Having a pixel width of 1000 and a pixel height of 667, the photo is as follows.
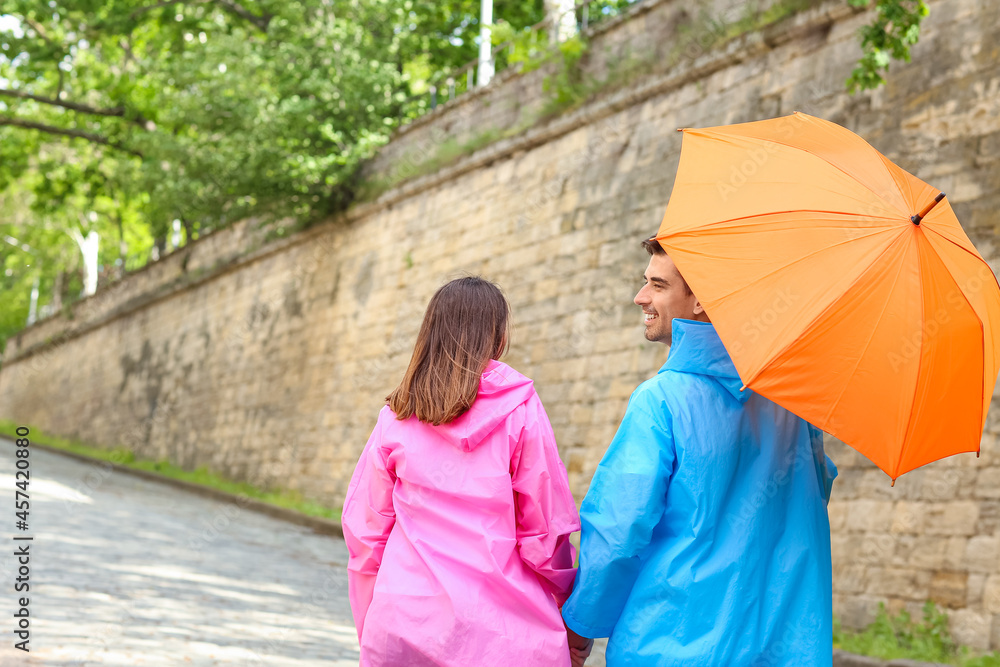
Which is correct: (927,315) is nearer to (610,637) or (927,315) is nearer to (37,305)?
(610,637)

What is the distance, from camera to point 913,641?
5902 mm

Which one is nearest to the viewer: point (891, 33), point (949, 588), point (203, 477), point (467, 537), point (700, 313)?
point (467, 537)

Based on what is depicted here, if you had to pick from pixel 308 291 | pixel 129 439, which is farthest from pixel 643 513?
pixel 129 439

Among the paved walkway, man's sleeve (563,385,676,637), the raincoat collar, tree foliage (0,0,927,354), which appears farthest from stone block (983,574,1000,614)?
tree foliage (0,0,927,354)

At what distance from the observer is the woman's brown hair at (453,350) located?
238 centimetres

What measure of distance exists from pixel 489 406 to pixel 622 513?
1.44ft

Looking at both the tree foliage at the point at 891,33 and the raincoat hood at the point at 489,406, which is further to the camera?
the tree foliage at the point at 891,33

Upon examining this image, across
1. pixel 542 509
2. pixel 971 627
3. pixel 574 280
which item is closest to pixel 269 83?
pixel 574 280

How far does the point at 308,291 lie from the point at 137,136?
12.6ft

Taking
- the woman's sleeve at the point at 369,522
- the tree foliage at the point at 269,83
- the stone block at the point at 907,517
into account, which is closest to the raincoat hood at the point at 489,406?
the woman's sleeve at the point at 369,522

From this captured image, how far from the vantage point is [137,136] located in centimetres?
1580

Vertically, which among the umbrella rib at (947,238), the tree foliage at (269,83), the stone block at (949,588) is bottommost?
the stone block at (949,588)

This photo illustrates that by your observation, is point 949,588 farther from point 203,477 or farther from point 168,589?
point 203,477

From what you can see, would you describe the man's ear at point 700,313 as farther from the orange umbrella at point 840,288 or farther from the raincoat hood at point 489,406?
the raincoat hood at point 489,406
